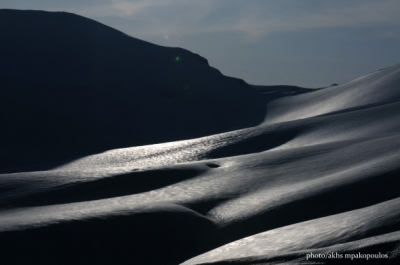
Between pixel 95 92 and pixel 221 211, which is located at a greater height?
pixel 95 92

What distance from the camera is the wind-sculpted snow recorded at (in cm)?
436

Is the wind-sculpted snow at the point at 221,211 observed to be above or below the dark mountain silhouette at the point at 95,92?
below

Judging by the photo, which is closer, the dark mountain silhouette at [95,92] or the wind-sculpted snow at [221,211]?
the wind-sculpted snow at [221,211]

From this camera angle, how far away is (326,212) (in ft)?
20.5

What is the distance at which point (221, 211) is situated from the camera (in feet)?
23.3

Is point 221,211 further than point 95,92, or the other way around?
point 95,92

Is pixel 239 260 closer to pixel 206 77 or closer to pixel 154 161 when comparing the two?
pixel 154 161

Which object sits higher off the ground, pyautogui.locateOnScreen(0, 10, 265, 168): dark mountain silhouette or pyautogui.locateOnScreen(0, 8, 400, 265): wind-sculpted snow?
pyautogui.locateOnScreen(0, 10, 265, 168): dark mountain silhouette

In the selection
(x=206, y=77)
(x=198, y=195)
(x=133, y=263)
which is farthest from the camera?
(x=206, y=77)

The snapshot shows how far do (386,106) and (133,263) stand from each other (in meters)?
10.4

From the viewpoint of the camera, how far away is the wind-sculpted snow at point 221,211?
436 centimetres

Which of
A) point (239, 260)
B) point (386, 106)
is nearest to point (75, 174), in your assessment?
point (239, 260)

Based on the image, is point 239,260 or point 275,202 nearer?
point 239,260

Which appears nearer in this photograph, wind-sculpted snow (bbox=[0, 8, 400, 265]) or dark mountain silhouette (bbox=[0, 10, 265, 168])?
wind-sculpted snow (bbox=[0, 8, 400, 265])
